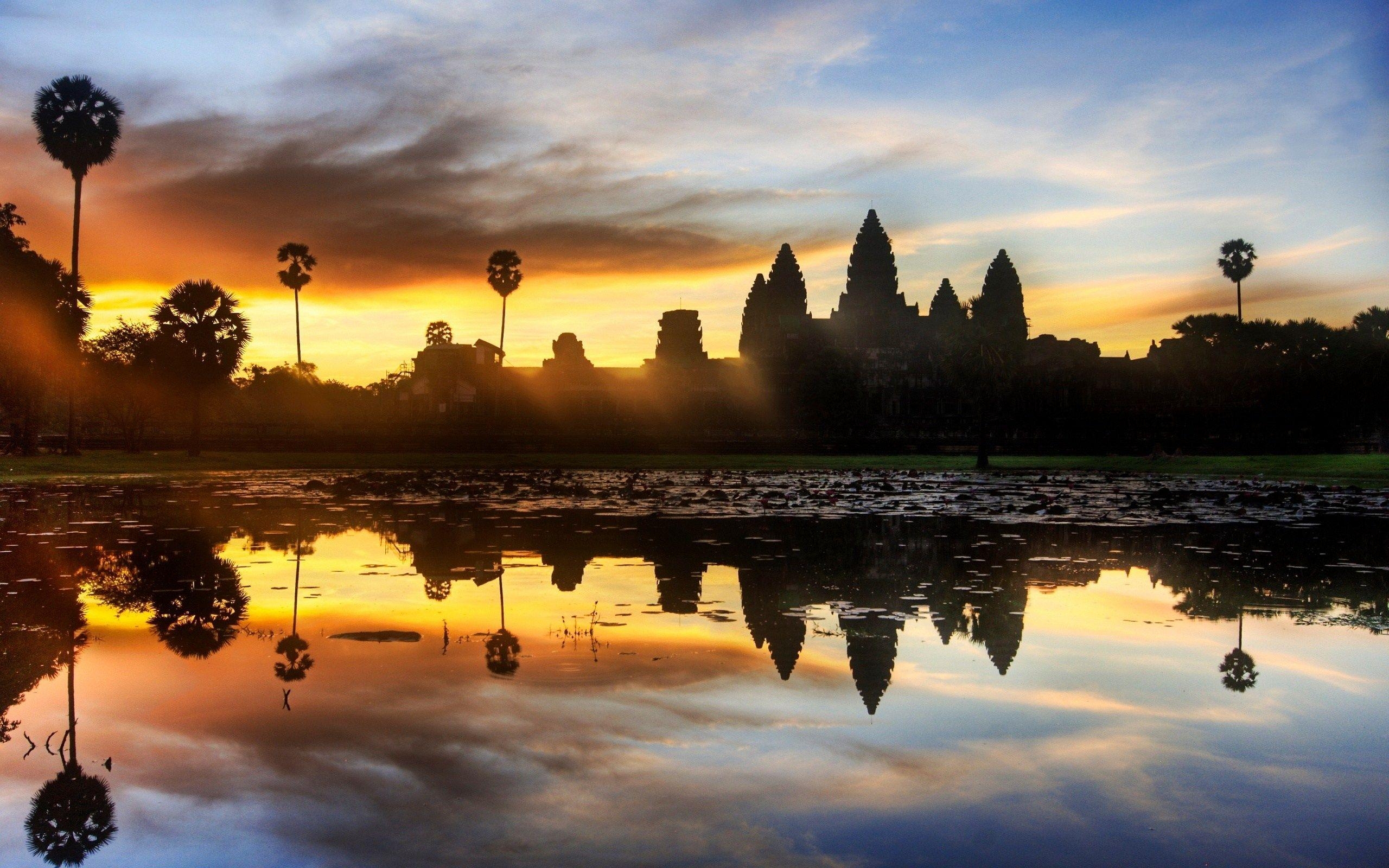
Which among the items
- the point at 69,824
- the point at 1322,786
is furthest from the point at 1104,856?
the point at 69,824

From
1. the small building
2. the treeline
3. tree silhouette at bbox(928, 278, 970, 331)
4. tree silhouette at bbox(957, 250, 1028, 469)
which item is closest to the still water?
tree silhouette at bbox(957, 250, 1028, 469)

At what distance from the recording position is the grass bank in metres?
36.7

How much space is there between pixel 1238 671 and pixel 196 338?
2398 inches

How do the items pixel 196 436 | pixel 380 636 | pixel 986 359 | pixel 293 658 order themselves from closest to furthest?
pixel 293 658
pixel 380 636
pixel 986 359
pixel 196 436

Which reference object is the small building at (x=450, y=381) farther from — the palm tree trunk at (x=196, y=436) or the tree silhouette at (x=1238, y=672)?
the tree silhouette at (x=1238, y=672)

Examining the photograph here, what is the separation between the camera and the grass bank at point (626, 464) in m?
36.7

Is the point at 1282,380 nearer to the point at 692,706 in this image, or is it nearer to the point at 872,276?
the point at 872,276

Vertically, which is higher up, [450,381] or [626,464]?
[450,381]

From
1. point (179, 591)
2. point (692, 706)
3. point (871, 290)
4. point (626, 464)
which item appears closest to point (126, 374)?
point (626, 464)

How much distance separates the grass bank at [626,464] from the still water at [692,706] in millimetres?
24548

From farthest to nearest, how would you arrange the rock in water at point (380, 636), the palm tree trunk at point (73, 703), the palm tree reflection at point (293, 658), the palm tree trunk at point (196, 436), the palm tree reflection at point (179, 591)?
the palm tree trunk at point (196, 436)
the palm tree reflection at point (179, 591)
the rock in water at point (380, 636)
the palm tree reflection at point (293, 658)
the palm tree trunk at point (73, 703)

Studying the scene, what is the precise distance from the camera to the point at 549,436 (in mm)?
58688

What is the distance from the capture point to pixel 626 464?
4512cm

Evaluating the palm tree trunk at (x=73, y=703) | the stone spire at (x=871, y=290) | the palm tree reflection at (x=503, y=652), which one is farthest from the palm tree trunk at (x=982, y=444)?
the stone spire at (x=871, y=290)
